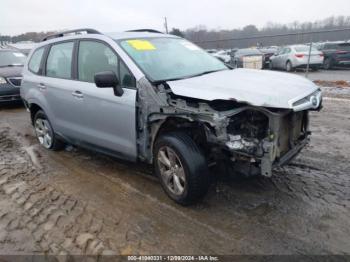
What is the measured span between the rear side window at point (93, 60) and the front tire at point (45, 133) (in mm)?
1457

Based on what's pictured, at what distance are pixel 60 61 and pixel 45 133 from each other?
4.70 feet

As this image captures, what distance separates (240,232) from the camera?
10.6 feet

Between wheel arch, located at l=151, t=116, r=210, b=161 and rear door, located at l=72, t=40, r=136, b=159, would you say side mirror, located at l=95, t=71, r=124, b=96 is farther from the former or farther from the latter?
wheel arch, located at l=151, t=116, r=210, b=161

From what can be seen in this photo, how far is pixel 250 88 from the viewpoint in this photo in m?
3.35

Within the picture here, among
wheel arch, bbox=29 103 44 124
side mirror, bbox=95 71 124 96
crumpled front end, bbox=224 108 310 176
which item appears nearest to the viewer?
crumpled front end, bbox=224 108 310 176

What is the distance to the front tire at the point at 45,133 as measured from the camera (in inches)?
224

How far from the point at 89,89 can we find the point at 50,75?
1244mm

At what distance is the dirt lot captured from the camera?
10.1 ft

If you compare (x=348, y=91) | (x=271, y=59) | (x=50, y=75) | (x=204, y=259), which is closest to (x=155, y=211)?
(x=204, y=259)

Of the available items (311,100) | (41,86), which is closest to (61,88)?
(41,86)

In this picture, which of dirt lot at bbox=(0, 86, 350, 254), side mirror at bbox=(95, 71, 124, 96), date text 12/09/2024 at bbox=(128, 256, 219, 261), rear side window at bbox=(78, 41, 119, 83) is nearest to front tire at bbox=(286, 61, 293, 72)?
dirt lot at bbox=(0, 86, 350, 254)

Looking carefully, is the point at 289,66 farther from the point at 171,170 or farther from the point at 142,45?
the point at 171,170

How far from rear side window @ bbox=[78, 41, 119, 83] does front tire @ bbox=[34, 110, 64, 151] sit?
4.78ft

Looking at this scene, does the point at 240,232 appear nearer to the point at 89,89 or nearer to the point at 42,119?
the point at 89,89
